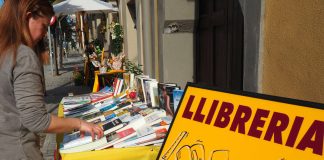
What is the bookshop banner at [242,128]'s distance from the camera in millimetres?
1308

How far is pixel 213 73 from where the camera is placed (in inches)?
192

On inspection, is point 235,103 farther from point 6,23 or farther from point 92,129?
point 6,23

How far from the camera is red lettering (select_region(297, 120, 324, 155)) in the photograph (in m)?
1.27

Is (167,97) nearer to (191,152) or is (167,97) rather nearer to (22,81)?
(191,152)

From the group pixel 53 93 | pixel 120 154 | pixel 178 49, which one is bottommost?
pixel 53 93

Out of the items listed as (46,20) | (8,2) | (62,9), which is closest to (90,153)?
(46,20)

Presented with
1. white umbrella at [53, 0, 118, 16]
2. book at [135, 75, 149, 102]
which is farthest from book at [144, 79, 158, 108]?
white umbrella at [53, 0, 118, 16]

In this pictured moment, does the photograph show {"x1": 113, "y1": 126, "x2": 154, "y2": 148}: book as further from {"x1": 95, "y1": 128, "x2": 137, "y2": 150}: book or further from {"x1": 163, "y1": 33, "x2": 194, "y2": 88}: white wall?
{"x1": 163, "y1": 33, "x2": 194, "y2": 88}: white wall

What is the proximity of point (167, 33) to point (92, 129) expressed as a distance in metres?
3.26

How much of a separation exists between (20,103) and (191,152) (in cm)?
92

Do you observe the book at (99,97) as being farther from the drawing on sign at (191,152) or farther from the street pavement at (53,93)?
the drawing on sign at (191,152)

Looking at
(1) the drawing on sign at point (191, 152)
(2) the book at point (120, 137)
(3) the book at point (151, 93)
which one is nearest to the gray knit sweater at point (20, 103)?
(2) the book at point (120, 137)

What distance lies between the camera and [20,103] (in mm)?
1732

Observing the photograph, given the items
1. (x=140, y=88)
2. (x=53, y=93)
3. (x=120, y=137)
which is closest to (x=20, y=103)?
(x=120, y=137)
